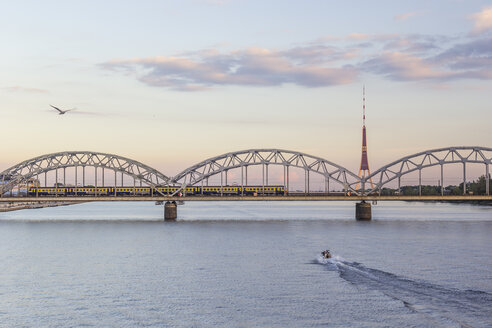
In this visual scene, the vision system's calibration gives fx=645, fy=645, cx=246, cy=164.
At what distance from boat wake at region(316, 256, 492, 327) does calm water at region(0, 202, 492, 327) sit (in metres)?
0.07

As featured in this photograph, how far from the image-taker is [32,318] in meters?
36.9

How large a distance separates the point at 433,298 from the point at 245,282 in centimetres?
1359

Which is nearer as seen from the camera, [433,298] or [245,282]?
[433,298]

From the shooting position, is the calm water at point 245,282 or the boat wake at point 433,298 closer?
the boat wake at point 433,298

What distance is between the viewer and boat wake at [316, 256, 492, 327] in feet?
119

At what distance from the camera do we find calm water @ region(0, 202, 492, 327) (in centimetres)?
3706

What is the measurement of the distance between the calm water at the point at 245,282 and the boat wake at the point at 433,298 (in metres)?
0.07

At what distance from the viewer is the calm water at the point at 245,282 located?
37.1m

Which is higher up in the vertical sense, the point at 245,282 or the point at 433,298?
the point at 245,282

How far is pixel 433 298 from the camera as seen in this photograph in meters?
41.4

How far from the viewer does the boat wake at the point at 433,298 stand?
36.2 m

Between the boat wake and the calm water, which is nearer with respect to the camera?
the boat wake

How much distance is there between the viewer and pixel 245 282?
47.6 metres

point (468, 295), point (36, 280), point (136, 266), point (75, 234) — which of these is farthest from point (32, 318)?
point (75, 234)
